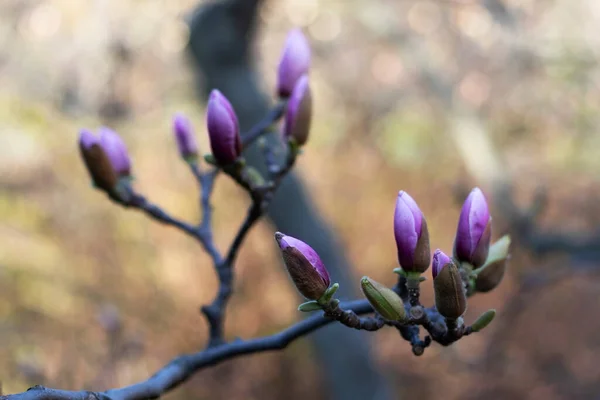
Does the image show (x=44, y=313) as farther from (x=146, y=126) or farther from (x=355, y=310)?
(x=355, y=310)

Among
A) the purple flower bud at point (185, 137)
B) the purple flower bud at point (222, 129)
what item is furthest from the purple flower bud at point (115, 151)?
the purple flower bud at point (222, 129)

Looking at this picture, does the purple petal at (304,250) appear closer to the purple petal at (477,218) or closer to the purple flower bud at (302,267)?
the purple flower bud at (302,267)

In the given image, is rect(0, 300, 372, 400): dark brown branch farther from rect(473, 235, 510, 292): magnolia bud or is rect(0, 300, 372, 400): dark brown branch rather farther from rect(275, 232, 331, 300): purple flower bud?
rect(473, 235, 510, 292): magnolia bud

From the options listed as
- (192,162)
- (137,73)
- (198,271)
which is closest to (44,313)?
(198,271)

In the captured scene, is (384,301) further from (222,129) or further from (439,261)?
(222,129)

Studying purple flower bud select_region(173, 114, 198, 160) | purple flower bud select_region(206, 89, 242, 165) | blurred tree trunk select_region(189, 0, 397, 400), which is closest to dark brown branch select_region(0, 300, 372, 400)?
purple flower bud select_region(206, 89, 242, 165)

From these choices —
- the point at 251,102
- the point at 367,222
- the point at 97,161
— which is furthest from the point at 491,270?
the point at 367,222
